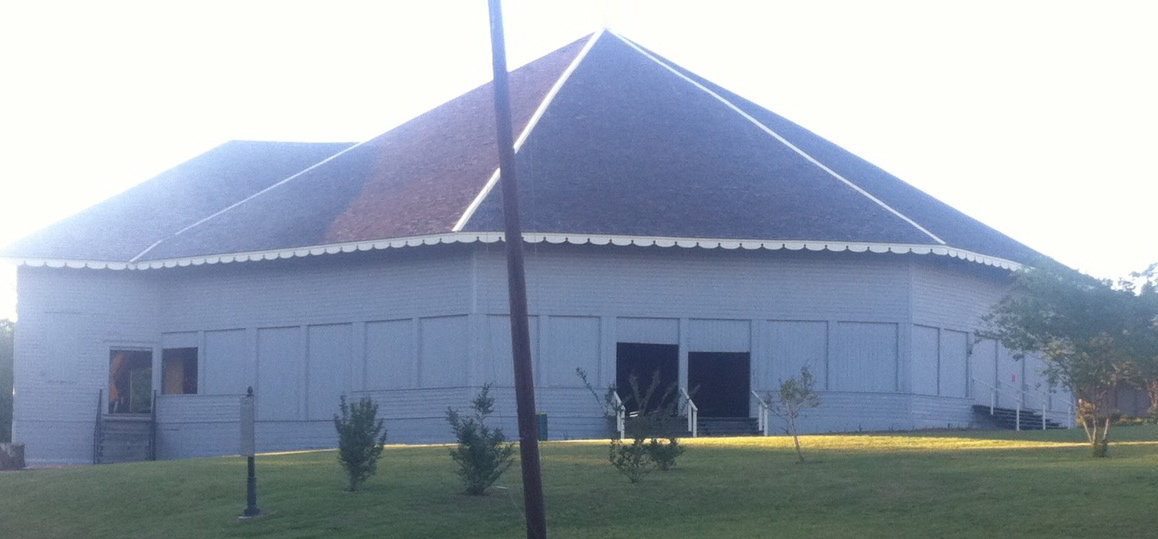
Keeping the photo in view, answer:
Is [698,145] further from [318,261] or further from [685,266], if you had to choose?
[318,261]

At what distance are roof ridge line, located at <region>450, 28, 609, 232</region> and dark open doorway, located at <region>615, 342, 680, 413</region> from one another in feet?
16.1

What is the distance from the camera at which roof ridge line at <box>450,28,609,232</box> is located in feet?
109

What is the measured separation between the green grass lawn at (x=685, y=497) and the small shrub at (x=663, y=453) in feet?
0.75

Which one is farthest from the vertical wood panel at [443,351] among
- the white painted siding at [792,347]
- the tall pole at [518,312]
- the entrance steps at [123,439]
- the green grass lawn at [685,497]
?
the tall pole at [518,312]

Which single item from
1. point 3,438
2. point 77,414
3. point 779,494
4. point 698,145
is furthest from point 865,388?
point 3,438

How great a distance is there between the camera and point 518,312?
57.4 feet

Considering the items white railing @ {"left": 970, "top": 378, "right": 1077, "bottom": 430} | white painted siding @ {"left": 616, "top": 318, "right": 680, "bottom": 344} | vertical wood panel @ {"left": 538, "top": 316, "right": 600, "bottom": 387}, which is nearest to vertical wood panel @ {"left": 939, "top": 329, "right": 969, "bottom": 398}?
white railing @ {"left": 970, "top": 378, "right": 1077, "bottom": 430}

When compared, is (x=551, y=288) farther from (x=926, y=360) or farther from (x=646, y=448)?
(x=646, y=448)

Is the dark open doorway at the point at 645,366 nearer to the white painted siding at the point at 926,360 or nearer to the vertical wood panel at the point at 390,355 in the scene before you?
the vertical wood panel at the point at 390,355

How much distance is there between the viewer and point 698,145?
3816cm

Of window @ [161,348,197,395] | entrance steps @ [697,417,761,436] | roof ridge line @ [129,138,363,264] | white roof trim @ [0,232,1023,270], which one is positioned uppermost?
roof ridge line @ [129,138,363,264]

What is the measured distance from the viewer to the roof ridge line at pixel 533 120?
109 ft

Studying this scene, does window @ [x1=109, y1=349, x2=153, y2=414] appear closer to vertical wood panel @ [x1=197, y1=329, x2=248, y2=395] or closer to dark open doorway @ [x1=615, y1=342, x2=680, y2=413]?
vertical wood panel @ [x1=197, y1=329, x2=248, y2=395]

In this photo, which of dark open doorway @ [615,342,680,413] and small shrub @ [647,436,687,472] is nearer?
small shrub @ [647,436,687,472]
